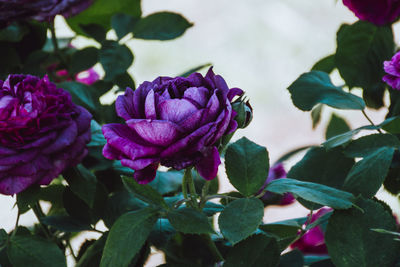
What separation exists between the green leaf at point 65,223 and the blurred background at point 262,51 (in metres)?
1.38

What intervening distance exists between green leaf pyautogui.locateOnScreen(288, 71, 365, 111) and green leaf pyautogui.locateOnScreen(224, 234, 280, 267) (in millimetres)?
127

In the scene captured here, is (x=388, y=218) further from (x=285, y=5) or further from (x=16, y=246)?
(x=285, y=5)

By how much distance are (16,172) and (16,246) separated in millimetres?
58

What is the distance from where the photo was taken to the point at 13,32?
580mm

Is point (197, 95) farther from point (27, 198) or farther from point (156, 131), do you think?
point (27, 198)

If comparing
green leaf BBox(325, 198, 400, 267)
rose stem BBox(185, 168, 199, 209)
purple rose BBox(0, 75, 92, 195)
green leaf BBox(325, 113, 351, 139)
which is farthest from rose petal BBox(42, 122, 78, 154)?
green leaf BBox(325, 113, 351, 139)

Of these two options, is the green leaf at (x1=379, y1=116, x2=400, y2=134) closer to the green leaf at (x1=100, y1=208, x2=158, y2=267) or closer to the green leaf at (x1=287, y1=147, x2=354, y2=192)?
the green leaf at (x1=287, y1=147, x2=354, y2=192)

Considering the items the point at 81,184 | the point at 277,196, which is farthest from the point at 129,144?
the point at 277,196

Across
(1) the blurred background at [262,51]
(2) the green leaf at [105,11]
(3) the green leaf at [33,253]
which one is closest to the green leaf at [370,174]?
(3) the green leaf at [33,253]

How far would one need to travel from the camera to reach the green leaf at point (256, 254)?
393 millimetres

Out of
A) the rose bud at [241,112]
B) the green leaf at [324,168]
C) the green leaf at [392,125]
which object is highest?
the rose bud at [241,112]

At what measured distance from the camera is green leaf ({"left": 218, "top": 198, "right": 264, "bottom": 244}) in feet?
1.17

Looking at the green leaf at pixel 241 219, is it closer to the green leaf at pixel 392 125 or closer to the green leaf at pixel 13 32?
the green leaf at pixel 392 125

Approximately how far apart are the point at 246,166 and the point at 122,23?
28 cm
